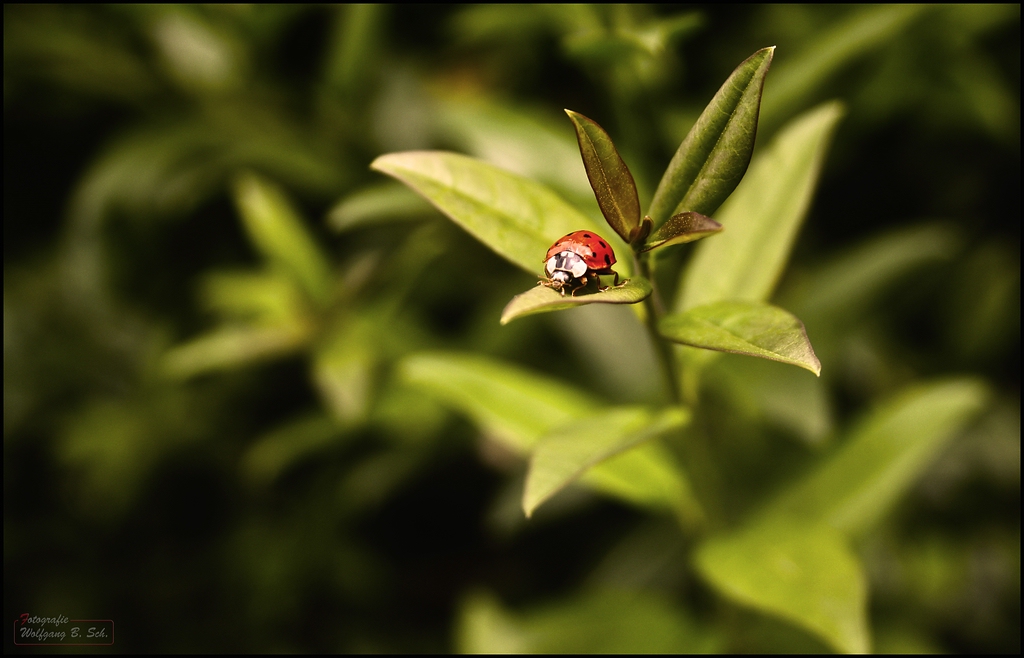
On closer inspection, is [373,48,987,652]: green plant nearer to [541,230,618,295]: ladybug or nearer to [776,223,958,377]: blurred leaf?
[541,230,618,295]: ladybug

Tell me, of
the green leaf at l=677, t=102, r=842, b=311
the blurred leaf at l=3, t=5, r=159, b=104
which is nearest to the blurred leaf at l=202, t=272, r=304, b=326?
the blurred leaf at l=3, t=5, r=159, b=104

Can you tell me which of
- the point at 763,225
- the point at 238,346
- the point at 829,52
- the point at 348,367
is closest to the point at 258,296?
the point at 238,346

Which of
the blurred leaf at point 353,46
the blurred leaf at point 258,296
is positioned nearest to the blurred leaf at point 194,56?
the blurred leaf at point 353,46

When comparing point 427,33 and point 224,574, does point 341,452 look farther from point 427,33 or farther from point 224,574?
point 427,33

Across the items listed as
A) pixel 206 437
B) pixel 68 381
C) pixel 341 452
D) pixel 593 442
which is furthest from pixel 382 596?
pixel 593 442

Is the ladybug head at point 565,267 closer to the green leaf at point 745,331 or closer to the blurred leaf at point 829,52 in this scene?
the green leaf at point 745,331

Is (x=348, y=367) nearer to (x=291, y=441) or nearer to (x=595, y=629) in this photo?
(x=291, y=441)
